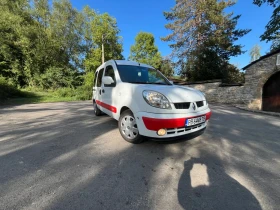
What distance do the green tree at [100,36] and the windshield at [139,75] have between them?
1882 cm

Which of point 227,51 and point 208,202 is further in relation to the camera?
point 227,51

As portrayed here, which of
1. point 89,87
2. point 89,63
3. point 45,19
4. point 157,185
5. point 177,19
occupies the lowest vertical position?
point 157,185

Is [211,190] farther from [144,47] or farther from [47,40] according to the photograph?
[144,47]

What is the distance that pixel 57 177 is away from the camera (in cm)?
219

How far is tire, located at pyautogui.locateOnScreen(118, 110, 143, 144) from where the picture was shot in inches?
127

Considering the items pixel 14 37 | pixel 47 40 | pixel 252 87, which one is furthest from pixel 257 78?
pixel 14 37

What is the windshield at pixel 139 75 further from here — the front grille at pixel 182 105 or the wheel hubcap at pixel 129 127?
the front grille at pixel 182 105

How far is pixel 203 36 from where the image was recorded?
16281 millimetres

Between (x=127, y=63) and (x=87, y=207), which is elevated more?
(x=127, y=63)

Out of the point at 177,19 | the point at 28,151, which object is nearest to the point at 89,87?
the point at 177,19

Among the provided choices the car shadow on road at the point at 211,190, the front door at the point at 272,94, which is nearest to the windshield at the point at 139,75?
the car shadow on road at the point at 211,190

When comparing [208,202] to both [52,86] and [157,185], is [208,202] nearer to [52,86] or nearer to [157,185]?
[157,185]

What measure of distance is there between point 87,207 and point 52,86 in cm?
2208

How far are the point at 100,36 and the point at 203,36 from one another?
1300 centimetres
